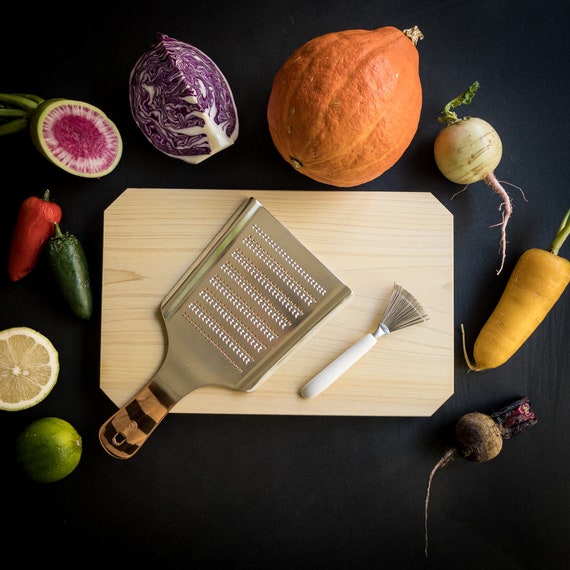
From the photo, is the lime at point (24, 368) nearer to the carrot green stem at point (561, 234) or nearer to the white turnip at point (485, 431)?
the white turnip at point (485, 431)

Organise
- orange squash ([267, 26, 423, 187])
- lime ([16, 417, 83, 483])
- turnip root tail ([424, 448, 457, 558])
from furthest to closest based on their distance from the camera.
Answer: turnip root tail ([424, 448, 457, 558])
lime ([16, 417, 83, 483])
orange squash ([267, 26, 423, 187])

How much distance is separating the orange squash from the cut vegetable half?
14.2 inches

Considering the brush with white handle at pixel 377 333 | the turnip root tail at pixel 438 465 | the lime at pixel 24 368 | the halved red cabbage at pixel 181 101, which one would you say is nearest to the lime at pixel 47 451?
the lime at pixel 24 368

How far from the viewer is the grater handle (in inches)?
40.4

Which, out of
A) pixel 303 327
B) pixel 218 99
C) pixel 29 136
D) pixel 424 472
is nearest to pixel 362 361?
pixel 303 327

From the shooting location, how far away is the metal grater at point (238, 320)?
103 cm

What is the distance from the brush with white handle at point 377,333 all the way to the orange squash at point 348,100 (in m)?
0.27

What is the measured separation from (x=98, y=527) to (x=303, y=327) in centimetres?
60

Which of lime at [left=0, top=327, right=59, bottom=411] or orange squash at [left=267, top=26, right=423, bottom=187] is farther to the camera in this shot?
lime at [left=0, top=327, right=59, bottom=411]

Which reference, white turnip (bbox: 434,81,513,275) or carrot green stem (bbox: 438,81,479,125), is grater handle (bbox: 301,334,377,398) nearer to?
white turnip (bbox: 434,81,513,275)

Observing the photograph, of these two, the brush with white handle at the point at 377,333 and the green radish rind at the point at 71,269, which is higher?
the green radish rind at the point at 71,269

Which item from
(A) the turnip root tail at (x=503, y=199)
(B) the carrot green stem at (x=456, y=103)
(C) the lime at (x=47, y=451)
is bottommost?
(A) the turnip root tail at (x=503, y=199)

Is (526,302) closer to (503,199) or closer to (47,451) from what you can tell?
(503,199)

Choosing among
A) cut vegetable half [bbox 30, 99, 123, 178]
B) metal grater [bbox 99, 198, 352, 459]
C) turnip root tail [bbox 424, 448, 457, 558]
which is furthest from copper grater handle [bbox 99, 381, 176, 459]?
turnip root tail [bbox 424, 448, 457, 558]
